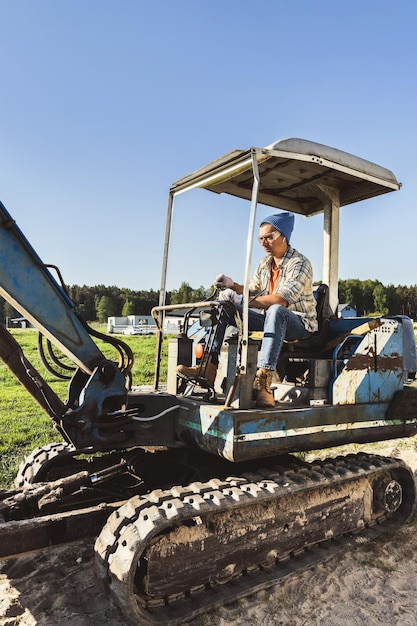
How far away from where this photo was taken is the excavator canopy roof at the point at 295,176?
13.5ft

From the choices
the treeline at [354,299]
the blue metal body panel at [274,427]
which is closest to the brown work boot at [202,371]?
the blue metal body panel at [274,427]

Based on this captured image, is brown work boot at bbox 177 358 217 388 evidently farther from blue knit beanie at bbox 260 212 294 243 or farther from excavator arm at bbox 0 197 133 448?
blue knit beanie at bbox 260 212 294 243

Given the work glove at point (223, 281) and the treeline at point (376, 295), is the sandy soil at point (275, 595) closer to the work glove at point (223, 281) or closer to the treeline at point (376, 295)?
the work glove at point (223, 281)

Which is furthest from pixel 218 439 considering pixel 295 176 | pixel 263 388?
pixel 295 176

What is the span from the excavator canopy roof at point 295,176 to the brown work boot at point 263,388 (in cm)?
175

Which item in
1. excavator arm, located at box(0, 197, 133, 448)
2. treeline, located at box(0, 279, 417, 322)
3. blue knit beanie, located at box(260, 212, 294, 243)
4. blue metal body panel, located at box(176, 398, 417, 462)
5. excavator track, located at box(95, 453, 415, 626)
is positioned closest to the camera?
excavator track, located at box(95, 453, 415, 626)

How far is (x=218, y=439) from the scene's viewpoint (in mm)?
3891

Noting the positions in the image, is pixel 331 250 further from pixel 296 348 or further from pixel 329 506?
pixel 329 506

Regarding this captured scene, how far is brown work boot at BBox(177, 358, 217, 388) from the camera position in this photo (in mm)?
4805

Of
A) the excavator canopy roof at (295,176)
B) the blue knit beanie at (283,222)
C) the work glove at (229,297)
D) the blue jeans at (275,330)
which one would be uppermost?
the excavator canopy roof at (295,176)

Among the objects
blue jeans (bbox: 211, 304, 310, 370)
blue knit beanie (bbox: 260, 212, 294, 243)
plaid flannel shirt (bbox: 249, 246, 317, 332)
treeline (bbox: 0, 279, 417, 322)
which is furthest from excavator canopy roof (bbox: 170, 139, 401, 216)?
treeline (bbox: 0, 279, 417, 322)

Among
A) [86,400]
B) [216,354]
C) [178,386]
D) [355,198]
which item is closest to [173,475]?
[178,386]

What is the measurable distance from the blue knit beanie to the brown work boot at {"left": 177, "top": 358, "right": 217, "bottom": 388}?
5.02 ft

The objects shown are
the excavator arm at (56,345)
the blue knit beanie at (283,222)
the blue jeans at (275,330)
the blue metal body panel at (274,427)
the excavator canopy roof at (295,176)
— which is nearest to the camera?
the excavator arm at (56,345)
